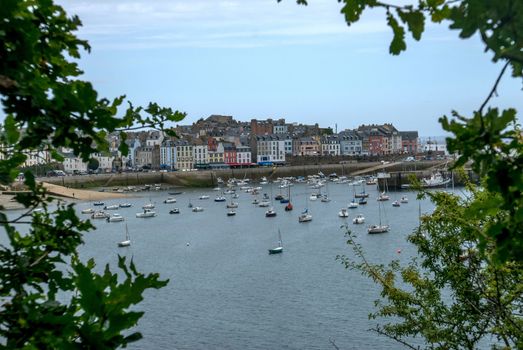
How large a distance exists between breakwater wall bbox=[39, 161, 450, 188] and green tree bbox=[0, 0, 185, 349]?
265ft

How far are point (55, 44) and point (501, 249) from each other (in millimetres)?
2469

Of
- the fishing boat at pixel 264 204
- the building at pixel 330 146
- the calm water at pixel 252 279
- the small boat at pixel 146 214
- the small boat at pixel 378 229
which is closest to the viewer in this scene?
the calm water at pixel 252 279

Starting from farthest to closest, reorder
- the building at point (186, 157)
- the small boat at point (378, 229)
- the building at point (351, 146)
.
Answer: the building at point (351, 146) → the building at point (186, 157) → the small boat at point (378, 229)

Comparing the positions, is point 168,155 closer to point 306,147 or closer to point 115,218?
A: point 306,147

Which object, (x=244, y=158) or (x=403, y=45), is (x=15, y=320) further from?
(x=244, y=158)

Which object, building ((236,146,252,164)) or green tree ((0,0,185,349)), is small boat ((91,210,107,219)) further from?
green tree ((0,0,185,349))

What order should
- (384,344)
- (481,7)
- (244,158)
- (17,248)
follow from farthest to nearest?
(244,158)
(384,344)
(17,248)
(481,7)

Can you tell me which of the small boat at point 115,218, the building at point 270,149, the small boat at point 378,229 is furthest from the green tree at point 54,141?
the building at point 270,149

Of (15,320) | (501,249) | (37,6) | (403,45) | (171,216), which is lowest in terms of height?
(171,216)

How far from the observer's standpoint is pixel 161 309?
84.7 feet

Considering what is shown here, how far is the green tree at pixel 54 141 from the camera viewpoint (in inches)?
87.5

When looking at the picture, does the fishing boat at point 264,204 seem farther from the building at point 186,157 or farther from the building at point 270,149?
the building at point 270,149

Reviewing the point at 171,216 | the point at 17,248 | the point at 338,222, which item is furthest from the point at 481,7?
the point at 171,216

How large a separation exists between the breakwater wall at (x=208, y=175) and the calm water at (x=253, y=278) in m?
37.3
